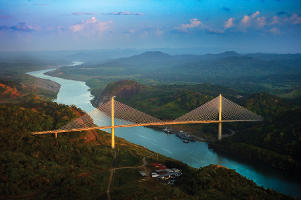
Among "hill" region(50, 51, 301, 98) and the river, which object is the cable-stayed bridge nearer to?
the river

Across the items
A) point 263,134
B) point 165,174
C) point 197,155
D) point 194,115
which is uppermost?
point 194,115

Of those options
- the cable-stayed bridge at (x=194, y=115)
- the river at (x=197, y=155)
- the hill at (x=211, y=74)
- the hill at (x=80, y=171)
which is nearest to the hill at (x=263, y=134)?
the river at (x=197, y=155)

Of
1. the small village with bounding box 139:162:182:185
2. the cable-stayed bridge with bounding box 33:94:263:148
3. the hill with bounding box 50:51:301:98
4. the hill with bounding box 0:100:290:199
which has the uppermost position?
the hill with bounding box 50:51:301:98

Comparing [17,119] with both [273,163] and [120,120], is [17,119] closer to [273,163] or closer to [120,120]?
[120,120]

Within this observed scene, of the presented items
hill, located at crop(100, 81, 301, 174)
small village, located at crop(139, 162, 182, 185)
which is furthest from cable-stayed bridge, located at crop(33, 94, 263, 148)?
small village, located at crop(139, 162, 182, 185)

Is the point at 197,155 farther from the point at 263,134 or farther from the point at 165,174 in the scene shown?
the point at 165,174

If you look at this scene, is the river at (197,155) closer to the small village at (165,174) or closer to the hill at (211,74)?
the small village at (165,174)

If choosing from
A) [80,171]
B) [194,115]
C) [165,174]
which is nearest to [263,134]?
[194,115]
